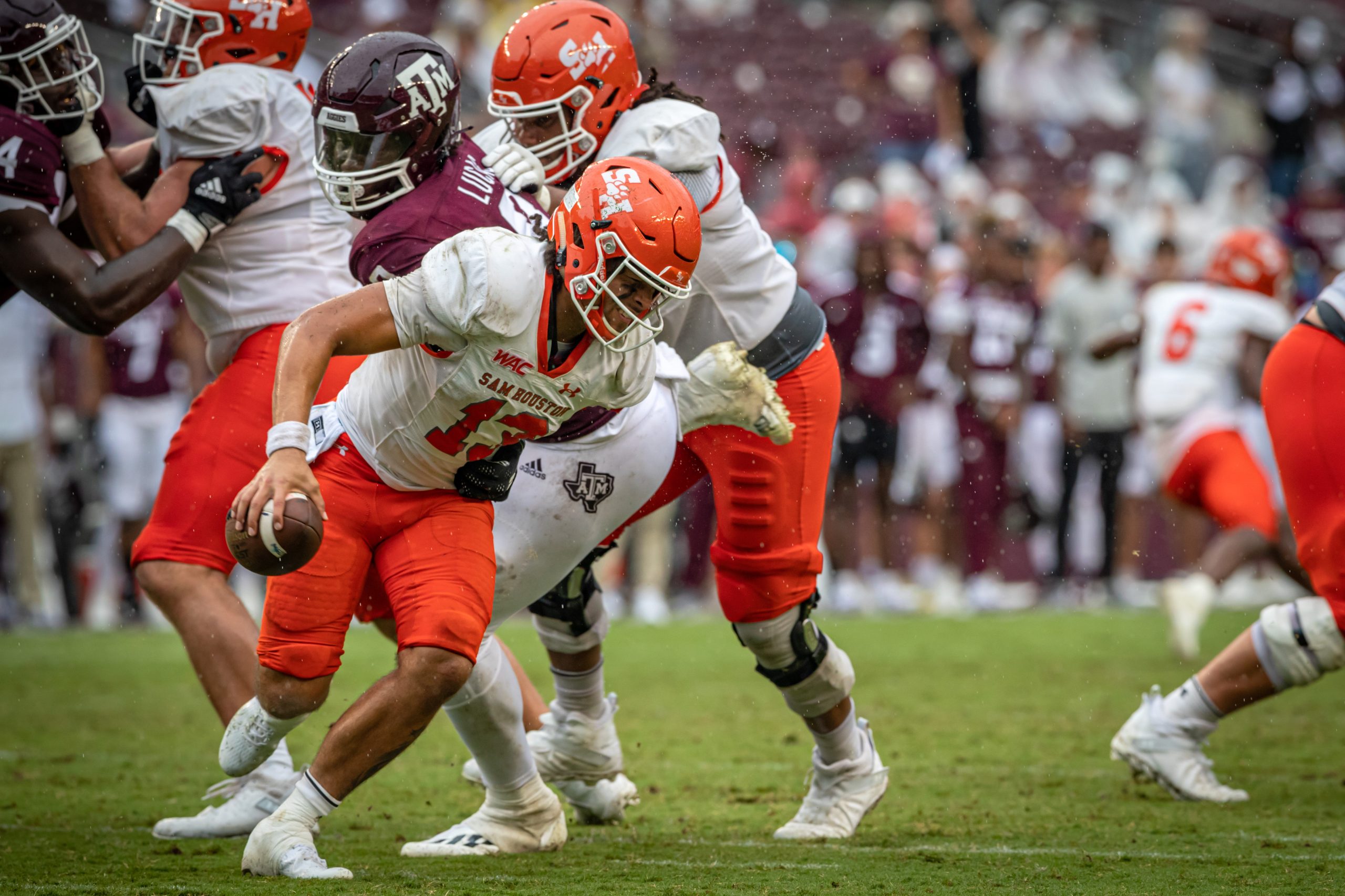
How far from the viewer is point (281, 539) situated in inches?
127

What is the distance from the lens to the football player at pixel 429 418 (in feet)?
11.3

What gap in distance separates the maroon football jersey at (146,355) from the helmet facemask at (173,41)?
5.50 meters

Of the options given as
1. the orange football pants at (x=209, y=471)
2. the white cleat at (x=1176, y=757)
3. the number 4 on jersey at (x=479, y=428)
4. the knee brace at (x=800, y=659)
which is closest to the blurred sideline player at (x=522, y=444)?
the number 4 on jersey at (x=479, y=428)

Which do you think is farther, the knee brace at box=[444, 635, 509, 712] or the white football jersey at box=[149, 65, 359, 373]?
the white football jersey at box=[149, 65, 359, 373]

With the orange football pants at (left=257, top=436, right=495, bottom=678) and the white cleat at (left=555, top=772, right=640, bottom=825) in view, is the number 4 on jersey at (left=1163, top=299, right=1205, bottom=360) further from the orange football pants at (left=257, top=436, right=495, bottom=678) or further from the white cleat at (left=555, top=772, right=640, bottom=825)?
the orange football pants at (left=257, top=436, right=495, bottom=678)

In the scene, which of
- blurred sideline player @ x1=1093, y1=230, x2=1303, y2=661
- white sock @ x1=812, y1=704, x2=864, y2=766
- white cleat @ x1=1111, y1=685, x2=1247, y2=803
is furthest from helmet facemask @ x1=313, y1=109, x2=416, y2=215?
blurred sideline player @ x1=1093, y1=230, x2=1303, y2=661

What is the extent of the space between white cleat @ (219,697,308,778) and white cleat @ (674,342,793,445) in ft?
4.17

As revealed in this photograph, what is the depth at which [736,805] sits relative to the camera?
4.83 metres

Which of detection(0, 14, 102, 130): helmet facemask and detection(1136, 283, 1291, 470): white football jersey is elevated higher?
detection(0, 14, 102, 130): helmet facemask

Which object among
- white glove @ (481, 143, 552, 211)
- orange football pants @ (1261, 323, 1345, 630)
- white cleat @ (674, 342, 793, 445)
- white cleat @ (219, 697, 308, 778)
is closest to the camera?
white cleat @ (219, 697, 308, 778)

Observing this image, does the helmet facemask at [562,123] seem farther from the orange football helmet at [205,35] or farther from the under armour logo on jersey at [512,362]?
the under armour logo on jersey at [512,362]

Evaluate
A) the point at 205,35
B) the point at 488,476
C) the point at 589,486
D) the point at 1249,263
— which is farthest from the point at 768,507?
the point at 1249,263

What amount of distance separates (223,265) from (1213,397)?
5.04 meters

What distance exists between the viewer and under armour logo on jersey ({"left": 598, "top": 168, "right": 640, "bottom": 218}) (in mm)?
3510
